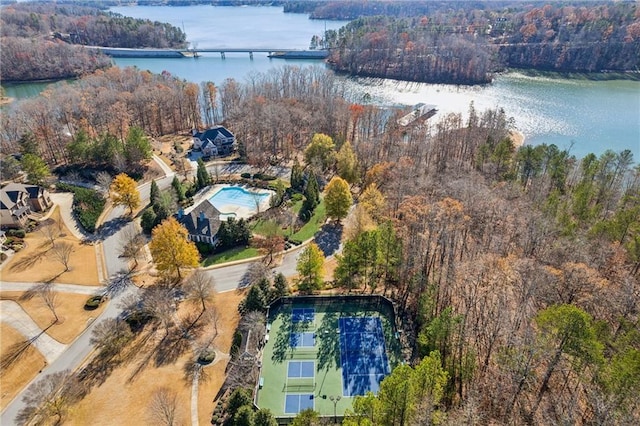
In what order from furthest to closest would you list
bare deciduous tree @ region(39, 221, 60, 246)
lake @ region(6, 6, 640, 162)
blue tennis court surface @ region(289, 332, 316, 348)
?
lake @ region(6, 6, 640, 162) < bare deciduous tree @ region(39, 221, 60, 246) < blue tennis court surface @ region(289, 332, 316, 348)

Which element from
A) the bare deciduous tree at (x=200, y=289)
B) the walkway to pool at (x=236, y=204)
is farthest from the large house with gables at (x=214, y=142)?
the bare deciduous tree at (x=200, y=289)

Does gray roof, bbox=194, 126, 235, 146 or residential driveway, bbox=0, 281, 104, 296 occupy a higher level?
gray roof, bbox=194, 126, 235, 146

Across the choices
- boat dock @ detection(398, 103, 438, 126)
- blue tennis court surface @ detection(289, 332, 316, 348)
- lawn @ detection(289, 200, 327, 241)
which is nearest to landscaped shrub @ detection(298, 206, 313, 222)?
lawn @ detection(289, 200, 327, 241)

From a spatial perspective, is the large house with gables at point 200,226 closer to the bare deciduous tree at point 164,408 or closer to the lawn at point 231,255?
the lawn at point 231,255

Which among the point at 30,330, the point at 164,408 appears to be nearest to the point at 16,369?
the point at 30,330

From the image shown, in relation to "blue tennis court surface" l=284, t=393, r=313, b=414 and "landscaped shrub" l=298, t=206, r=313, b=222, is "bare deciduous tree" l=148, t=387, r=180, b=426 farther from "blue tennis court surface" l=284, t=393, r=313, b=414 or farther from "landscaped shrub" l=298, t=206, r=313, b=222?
"landscaped shrub" l=298, t=206, r=313, b=222

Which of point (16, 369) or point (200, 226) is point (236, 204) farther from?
point (16, 369)
